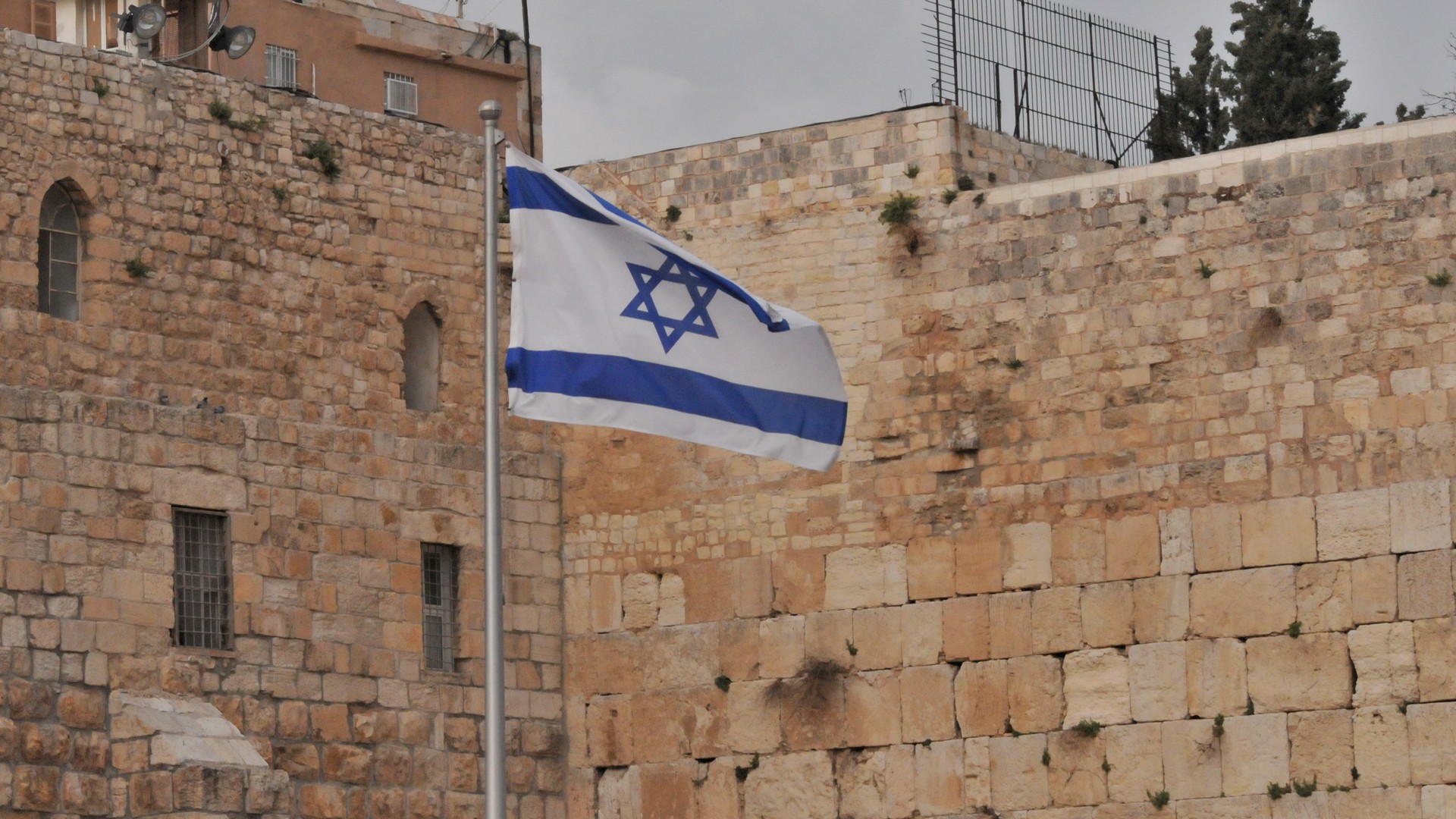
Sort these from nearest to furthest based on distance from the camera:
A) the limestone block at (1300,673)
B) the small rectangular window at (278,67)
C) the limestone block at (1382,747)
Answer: the limestone block at (1382,747)
the limestone block at (1300,673)
the small rectangular window at (278,67)

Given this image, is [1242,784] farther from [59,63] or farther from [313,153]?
[59,63]

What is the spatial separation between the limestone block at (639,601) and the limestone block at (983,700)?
2.34m

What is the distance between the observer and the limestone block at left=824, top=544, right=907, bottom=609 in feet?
60.7

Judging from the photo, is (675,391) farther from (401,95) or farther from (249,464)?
(401,95)

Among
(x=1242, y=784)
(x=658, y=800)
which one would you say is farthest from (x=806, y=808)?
(x=1242, y=784)

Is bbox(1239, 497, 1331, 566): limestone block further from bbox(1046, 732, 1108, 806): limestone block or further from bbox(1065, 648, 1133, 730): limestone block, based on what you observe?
bbox(1046, 732, 1108, 806): limestone block

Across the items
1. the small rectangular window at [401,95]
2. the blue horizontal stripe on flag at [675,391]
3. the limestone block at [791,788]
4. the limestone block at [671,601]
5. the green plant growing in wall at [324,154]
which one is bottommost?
the limestone block at [791,788]

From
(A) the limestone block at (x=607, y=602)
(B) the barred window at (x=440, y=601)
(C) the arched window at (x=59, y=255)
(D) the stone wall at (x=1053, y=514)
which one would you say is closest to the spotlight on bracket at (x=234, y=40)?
(C) the arched window at (x=59, y=255)

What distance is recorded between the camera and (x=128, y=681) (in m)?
17.0

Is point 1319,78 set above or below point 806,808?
above

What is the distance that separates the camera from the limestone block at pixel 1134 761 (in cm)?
1742

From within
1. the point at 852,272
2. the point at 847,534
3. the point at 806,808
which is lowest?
the point at 806,808

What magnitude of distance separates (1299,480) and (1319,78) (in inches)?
310

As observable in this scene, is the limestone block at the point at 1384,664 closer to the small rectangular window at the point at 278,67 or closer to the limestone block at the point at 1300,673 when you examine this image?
the limestone block at the point at 1300,673
